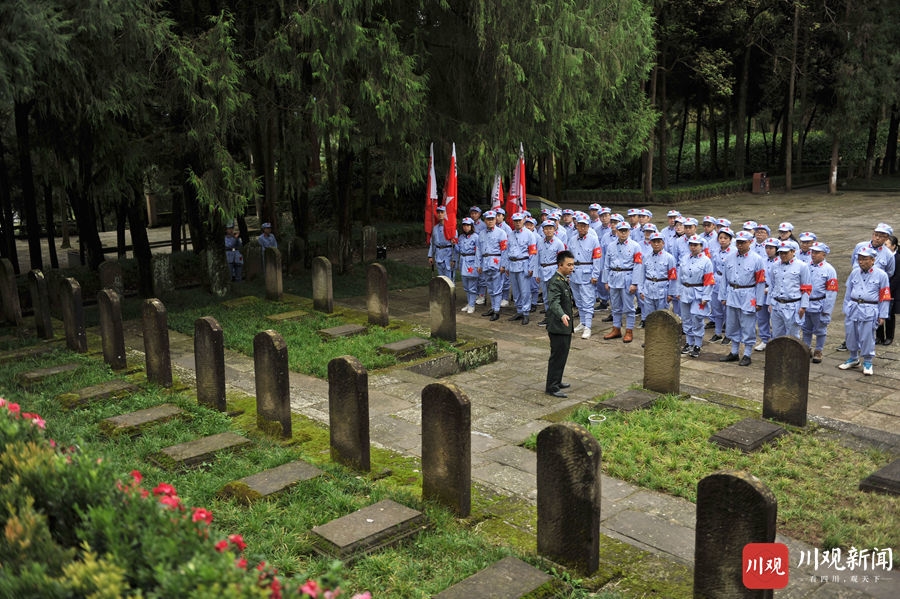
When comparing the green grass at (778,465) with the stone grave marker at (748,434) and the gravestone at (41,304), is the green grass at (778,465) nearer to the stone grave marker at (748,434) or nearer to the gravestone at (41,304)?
the stone grave marker at (748,434)

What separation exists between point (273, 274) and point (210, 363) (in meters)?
6.61

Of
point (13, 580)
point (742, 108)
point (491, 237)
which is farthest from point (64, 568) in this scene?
point (742, 108)

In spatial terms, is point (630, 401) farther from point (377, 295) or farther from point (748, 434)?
point (377, 295)

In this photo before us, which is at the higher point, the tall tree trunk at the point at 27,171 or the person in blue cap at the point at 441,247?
the tall tree trunk at the point at 27,171

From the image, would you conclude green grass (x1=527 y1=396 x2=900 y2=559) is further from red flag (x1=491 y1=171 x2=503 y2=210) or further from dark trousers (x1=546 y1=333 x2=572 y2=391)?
red flag (x1=491 y1=171 x2=503 y2=210)

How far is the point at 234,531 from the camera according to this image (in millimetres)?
5930

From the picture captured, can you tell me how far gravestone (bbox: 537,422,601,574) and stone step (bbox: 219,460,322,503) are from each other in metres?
2.22

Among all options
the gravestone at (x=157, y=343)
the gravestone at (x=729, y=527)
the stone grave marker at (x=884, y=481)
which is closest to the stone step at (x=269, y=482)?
the gravestone at (x=729, y=527)

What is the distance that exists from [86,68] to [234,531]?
32.4ft

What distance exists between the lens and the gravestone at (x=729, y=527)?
15.9 ft

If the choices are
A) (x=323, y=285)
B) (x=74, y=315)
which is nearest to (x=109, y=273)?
(x=74, y=315)

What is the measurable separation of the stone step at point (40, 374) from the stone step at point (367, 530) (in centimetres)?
600

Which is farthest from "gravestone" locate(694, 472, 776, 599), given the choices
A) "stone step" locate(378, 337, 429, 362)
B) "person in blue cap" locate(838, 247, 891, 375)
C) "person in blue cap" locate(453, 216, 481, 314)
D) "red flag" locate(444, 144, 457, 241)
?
"red flag" locate(444, 144, 457, 241)

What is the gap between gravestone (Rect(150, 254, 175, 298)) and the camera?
1570cm
